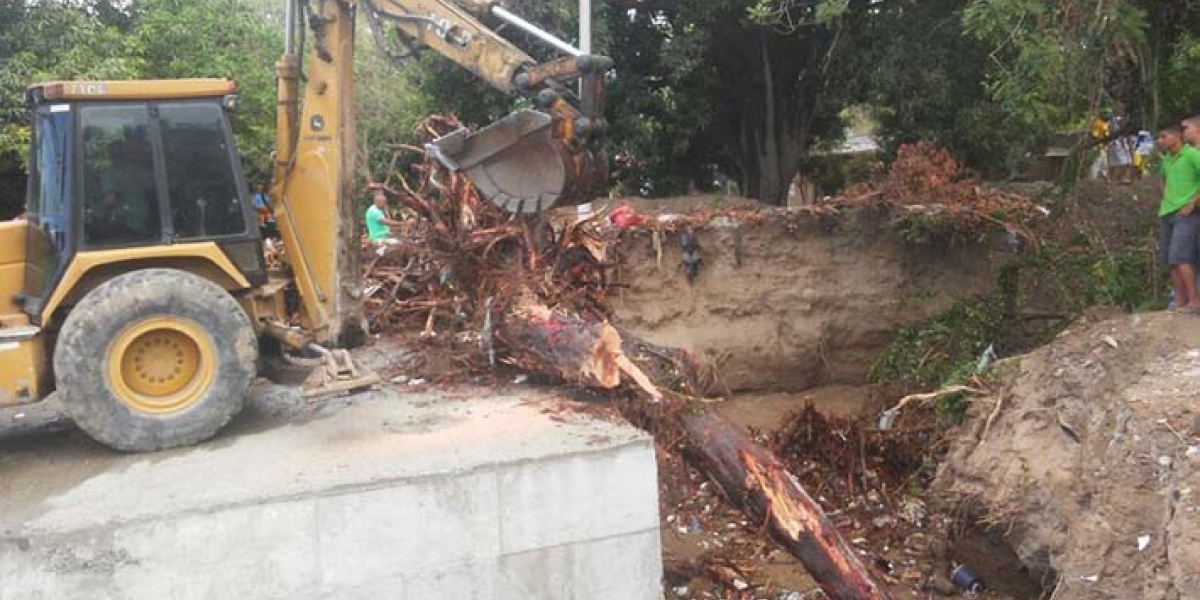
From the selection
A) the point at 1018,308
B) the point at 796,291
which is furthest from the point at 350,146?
the point at 1018,308

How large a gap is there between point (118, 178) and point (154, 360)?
106 centimetres

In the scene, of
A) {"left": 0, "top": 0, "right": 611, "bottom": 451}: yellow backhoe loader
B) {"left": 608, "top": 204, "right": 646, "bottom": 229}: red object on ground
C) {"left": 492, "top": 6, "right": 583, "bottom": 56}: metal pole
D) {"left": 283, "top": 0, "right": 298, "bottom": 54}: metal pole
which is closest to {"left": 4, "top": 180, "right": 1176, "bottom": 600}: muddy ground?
{"left": 608, "top": 204, "right": 646, "bottom": 229}: red object on ground

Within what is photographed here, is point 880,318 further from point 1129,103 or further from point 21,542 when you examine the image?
point 21,542

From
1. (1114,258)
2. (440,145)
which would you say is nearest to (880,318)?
(1114,258)

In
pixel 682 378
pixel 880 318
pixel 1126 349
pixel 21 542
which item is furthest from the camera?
pixel 880 318

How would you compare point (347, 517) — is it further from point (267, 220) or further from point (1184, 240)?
point (1184, 240)

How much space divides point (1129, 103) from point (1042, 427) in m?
3.79

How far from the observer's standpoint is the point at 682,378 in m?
6.65

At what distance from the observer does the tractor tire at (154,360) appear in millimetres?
5488

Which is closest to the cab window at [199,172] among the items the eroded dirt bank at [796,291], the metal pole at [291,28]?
the metal pole at [291,28]

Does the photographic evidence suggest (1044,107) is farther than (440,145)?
Yes

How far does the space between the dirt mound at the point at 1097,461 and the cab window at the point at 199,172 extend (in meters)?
5.04

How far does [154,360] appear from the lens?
5820 mm

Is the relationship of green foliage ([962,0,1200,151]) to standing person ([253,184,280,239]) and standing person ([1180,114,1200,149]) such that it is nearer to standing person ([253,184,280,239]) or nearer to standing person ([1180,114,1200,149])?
standing person ([1180,114,1200,149])
